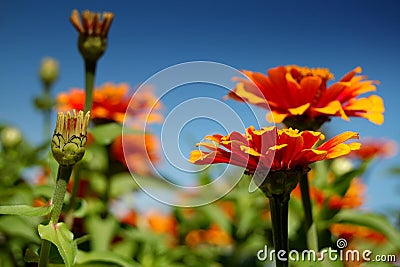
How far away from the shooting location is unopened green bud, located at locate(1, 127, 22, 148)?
1645mm

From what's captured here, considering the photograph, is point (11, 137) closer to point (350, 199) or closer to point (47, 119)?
point (47, 119)

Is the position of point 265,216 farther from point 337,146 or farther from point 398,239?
point 337,146

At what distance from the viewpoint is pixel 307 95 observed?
87cm

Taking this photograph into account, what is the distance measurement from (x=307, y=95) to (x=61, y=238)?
453 mm

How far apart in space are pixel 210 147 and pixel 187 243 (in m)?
1.00

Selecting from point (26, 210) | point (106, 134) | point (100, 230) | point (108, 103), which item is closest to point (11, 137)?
point (108, 103)

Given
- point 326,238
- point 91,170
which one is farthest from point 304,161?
point 91,170

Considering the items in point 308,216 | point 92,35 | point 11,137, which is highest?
point 92,35

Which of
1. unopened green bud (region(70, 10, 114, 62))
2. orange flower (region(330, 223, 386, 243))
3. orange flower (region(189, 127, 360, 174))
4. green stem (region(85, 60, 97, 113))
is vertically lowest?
orange flower (region(330, 223, 386, 243))

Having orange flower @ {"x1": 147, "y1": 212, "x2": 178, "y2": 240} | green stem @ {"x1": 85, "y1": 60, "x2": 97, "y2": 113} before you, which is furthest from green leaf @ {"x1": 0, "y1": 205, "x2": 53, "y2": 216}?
orange flower @ {"x1": 147, "y1": 212, "x2": 178, "y2": 240}

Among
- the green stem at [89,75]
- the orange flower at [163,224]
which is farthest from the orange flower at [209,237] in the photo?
the green stem at [89,75]

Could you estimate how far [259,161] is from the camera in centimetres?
68

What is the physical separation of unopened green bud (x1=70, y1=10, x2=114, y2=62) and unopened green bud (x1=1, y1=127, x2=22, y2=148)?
73 centimetres

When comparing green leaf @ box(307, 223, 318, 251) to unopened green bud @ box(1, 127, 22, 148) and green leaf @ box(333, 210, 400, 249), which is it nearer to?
green leaf @ box(333, 210, 400, 249)
